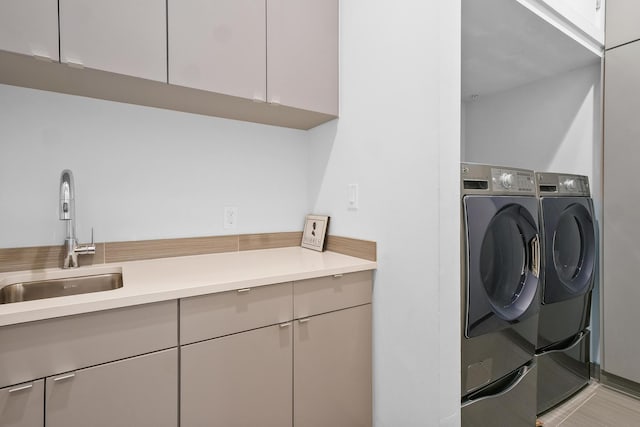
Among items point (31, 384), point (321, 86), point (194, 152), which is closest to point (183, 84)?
point (194, 152)

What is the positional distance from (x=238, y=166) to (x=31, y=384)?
1268 millimetres

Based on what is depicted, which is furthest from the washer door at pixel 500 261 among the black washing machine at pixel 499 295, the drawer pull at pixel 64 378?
the drawer pull at pixel 64 378

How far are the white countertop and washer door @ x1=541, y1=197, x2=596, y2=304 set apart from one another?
1.00 meters

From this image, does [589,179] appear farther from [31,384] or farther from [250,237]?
[31,384]

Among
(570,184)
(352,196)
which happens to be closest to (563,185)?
(570,184)

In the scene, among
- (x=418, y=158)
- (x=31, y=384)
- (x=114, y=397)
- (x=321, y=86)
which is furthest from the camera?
(x=321, y=86)

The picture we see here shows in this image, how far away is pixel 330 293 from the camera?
1.34 metres

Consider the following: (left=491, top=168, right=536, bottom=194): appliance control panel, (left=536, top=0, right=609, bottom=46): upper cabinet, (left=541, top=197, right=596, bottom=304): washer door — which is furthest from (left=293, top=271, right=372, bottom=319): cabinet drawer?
(left=536, top=0, right=609, bottom=46): upper cabinet

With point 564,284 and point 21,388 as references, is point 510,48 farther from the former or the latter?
point 21,388

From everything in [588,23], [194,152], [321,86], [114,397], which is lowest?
[114,397]

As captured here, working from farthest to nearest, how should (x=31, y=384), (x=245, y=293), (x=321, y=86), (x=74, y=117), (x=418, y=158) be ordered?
(x=321, y=86), (x=74, y=117), (x=418, y=158), (x=245, y=293), (x=31, y=384)

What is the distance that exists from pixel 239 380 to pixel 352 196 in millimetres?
973

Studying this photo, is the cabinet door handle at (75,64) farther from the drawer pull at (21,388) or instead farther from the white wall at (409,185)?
the white wall at (409,185)

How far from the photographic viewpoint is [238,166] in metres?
1.83
